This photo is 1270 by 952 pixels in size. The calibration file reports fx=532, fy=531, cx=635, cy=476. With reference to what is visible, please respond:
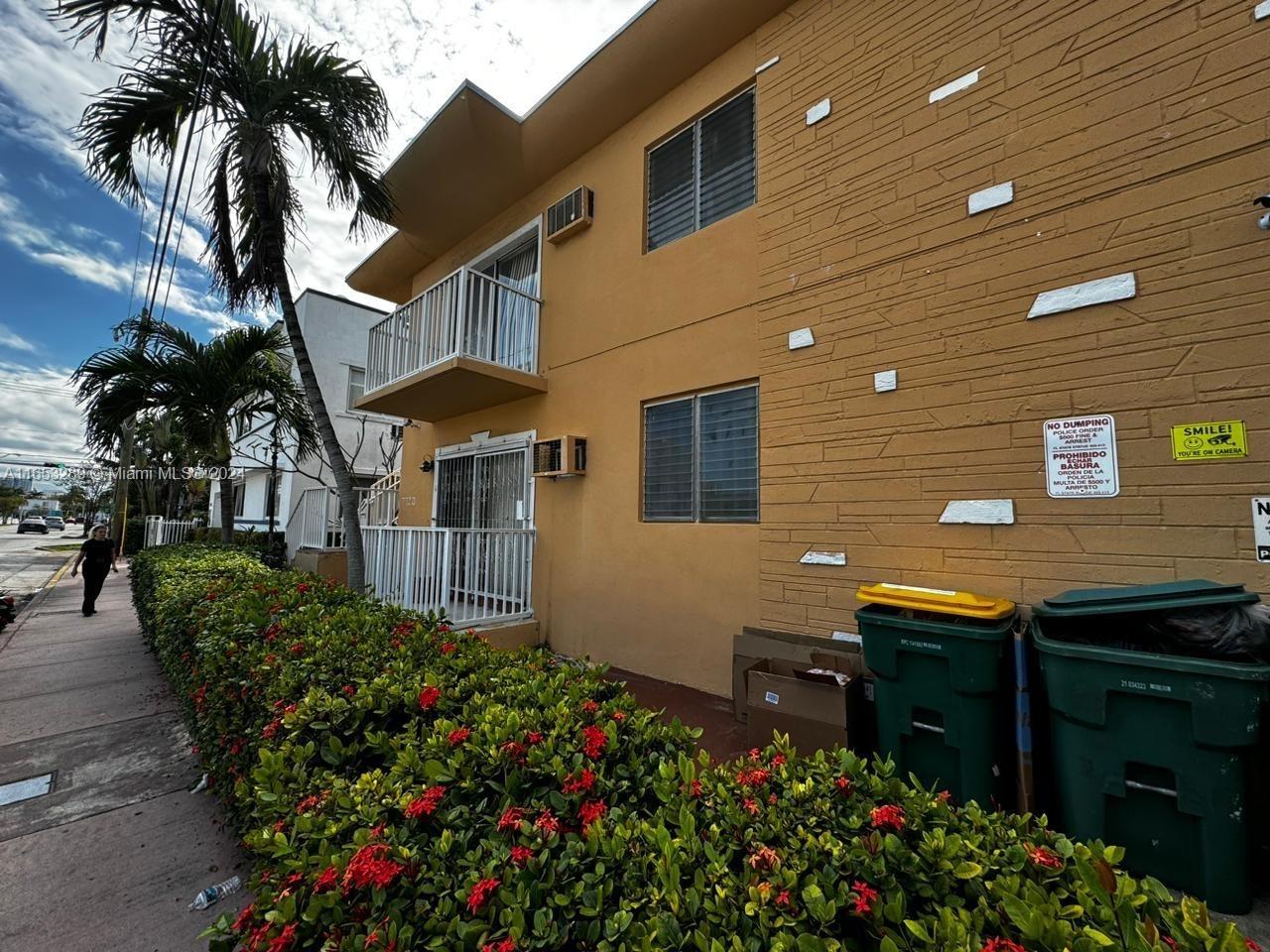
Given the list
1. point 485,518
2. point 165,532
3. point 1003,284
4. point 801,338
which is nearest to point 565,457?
point 485,518

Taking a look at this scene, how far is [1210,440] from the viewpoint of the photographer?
2777 millimetres

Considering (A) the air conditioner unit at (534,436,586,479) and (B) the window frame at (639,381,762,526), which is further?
(A) the air conditioner unit at (534,436,586,479)

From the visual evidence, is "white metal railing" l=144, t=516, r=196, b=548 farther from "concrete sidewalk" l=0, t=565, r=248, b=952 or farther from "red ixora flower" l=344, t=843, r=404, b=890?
"red ixora flower" l=344, t=843, r=404, b=890

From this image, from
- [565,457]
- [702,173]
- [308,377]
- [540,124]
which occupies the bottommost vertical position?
[565,457]

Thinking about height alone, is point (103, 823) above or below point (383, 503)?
below

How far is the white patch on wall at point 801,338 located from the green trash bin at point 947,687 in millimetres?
2120

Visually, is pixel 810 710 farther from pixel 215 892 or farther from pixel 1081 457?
pixel 215 892

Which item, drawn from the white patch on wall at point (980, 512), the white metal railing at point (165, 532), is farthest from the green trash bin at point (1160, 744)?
the white metal railing at point (165, 532)

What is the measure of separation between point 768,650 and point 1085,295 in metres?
3.09

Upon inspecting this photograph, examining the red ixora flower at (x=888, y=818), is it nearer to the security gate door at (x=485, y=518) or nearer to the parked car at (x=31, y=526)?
the security gate door at (x=485, y=518)

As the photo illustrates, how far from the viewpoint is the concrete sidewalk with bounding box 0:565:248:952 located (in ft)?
7.93

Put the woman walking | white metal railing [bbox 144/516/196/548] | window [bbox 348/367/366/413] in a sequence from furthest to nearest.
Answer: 1. white metal railing [bbox 144/516/196/548]
2. window [bbox 348/367/366/413]
3. the woman walking

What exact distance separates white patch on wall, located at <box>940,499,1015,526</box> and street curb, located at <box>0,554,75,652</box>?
11.4m

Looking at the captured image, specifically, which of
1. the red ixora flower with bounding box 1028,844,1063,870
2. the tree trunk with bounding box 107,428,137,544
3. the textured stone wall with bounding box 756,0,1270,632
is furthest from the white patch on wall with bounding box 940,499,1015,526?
the tree trunk with bounding box 107,428,137,544
